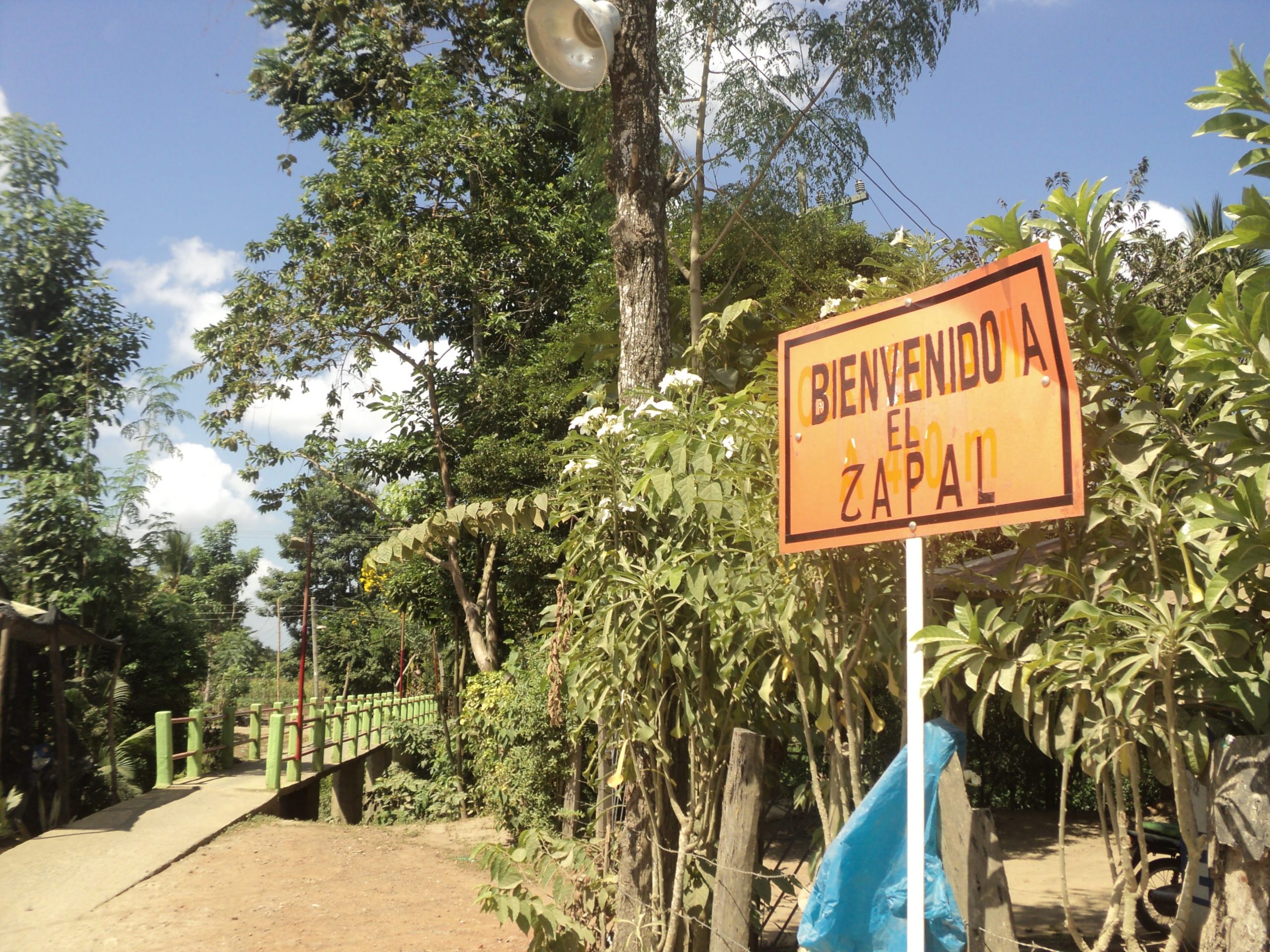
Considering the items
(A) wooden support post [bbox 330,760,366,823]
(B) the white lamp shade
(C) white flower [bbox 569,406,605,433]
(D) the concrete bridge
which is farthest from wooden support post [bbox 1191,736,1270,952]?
(A) wooden support post [bbox 330,760,366,823]

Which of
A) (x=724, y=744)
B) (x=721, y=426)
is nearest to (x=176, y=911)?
(x=724, y=744)

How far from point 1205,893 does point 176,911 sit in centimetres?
692

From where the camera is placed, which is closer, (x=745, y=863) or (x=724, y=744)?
(x=745, y=863)

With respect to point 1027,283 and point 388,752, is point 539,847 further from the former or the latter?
point 388,752

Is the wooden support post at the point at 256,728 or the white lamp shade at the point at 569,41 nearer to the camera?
the white lamp shade at the point at 569,41

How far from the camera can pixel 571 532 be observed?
3660 mm

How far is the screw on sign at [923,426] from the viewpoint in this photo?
2043mm

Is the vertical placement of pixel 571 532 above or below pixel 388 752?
above

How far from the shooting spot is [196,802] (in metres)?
10.8

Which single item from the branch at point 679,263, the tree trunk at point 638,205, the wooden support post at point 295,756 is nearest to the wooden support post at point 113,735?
the wooden support post at point 295,756

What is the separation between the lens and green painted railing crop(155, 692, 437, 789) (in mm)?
11930

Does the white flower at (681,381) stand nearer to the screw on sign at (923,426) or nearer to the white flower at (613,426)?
the white flower at (613,426)

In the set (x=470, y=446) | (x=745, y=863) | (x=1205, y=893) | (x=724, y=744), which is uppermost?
(x=470, y=446)

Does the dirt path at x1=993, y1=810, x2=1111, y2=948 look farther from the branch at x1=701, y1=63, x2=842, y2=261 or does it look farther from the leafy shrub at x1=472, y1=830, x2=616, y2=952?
the branch at x1=701, y1=63, x2=842, y2=261
